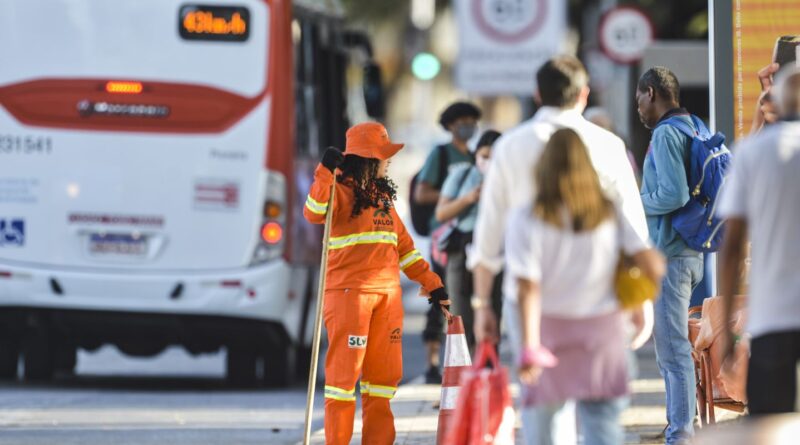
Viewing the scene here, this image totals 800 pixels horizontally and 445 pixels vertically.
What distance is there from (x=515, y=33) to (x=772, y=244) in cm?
1437

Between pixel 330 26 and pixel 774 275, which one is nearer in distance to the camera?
pixel 774 275

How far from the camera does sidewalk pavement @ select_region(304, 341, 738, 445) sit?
1014 centimetres

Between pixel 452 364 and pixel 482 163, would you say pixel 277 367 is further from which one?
pixel 452 364

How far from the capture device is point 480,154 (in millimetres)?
11953

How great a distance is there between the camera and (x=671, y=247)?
8.86m

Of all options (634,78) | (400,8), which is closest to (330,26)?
(634,78)

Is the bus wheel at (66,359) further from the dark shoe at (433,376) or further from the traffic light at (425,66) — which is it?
the traffic light at (425,66)

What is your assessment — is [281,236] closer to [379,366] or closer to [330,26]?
[330,26]

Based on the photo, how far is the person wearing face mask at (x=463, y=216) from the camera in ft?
39.2

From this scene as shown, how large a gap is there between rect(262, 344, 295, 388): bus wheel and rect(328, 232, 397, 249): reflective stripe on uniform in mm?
5589

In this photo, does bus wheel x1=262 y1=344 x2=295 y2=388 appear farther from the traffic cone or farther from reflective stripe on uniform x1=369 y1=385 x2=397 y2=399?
the traffic cone

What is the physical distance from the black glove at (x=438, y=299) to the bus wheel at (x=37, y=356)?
6.03 meters

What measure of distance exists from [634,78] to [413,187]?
41.8 ft

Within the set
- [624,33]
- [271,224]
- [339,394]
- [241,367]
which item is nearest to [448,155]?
[271,224]
